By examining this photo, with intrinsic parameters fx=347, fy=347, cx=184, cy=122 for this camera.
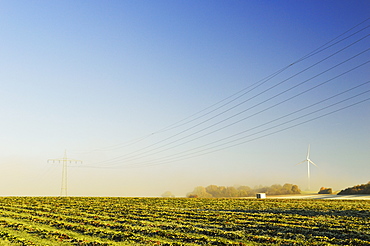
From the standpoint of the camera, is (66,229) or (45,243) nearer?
(45,243)

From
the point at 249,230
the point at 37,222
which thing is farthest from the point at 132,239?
the point at 37,222

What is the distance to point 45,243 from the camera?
1841cm

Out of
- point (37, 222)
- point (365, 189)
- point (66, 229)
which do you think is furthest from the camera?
point (365, 189)

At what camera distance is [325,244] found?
18.4m

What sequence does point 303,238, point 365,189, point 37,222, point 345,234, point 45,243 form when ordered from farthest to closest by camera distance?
point 365,189 → point 37,222 → point 345,234 → point 303,238 → point 45,243

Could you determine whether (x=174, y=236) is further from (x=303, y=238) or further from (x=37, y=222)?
(x=37, y=222)

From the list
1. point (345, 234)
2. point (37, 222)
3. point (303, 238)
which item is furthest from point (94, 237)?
point (345, 234)

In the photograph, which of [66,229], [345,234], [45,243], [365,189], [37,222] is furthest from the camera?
[365,189]

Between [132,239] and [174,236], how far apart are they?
2.52m

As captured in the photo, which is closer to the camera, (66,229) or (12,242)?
(12,242)

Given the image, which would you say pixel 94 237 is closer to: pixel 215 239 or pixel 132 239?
pixel 132 239

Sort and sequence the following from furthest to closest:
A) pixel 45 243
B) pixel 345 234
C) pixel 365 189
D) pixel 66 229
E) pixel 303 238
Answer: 1. pixel 365 189
2. pixel 66 229
3. pixel 345 234
4. pixel 303 238
5. pixel 45 243

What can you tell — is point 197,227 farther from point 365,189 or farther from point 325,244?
point 365,189

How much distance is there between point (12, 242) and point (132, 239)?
253 inches
